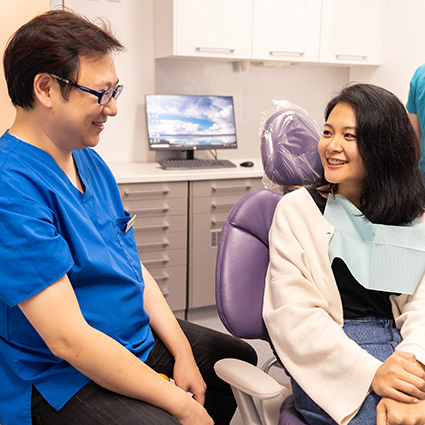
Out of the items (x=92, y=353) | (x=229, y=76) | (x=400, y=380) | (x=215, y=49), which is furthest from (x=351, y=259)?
(x=229, y=76)

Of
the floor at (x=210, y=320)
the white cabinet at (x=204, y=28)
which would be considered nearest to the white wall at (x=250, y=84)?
the white cabinet at (x=204, y=28)

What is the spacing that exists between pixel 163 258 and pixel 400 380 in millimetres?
2043

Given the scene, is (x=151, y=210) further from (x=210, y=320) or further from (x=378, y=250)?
(x=378, y=250)

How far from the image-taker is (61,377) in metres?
1.32

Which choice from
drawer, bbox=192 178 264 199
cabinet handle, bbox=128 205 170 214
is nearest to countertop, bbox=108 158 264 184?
drawer, bbox=192 178 264 199

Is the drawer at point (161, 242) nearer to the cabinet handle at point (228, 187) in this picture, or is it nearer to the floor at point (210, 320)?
Result: the cabinet handle at point (228, 187)

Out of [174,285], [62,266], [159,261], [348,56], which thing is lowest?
[174,285]

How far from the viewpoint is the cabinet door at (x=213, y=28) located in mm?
3197

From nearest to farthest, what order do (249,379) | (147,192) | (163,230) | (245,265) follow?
(249,379) → (245,265) → (147,192) → (163,230)

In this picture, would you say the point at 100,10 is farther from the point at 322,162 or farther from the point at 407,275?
the point at 407,275

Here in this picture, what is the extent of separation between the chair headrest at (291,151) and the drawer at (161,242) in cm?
146

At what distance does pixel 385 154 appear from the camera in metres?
1.59

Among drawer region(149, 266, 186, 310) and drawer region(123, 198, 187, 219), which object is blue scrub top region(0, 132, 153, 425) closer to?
drawer region(123, 198, 187, 219)

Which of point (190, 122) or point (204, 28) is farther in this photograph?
point (190, 122)
